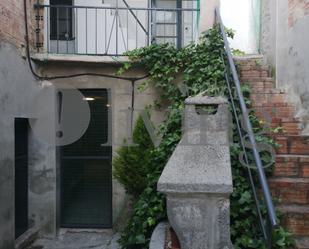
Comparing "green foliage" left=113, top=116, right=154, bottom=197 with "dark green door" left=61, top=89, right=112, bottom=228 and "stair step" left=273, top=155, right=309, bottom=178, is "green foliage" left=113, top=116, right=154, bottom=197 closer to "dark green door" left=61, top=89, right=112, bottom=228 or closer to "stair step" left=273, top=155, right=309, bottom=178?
"dark green door" left=61, top=89, right=112, bottom=228

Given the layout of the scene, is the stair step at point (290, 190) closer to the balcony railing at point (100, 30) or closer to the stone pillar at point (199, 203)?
the stone pillar at point (199, 203)

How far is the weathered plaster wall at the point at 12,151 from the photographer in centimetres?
535

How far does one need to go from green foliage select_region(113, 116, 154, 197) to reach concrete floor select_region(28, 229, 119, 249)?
92cm

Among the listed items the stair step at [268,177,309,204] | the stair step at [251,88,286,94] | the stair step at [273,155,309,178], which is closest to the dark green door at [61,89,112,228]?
the stair step at [251,88,286,94]

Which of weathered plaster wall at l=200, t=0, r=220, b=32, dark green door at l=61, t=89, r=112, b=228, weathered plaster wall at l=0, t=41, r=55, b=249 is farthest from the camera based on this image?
weathered plaster wall at l=200, t=0, r=220, b=32

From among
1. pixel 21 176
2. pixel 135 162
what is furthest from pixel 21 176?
pixel 135 162

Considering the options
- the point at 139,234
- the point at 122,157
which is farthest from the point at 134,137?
the point at 139,234

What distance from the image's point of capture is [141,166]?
6.36m

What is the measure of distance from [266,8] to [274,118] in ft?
11.3

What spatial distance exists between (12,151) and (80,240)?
2.04 metres

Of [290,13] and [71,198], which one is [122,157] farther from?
[290,13]

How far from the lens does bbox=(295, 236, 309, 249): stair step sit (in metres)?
3.40

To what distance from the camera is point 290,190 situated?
13.0 ft

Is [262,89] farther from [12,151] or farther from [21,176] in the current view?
[21,176]
